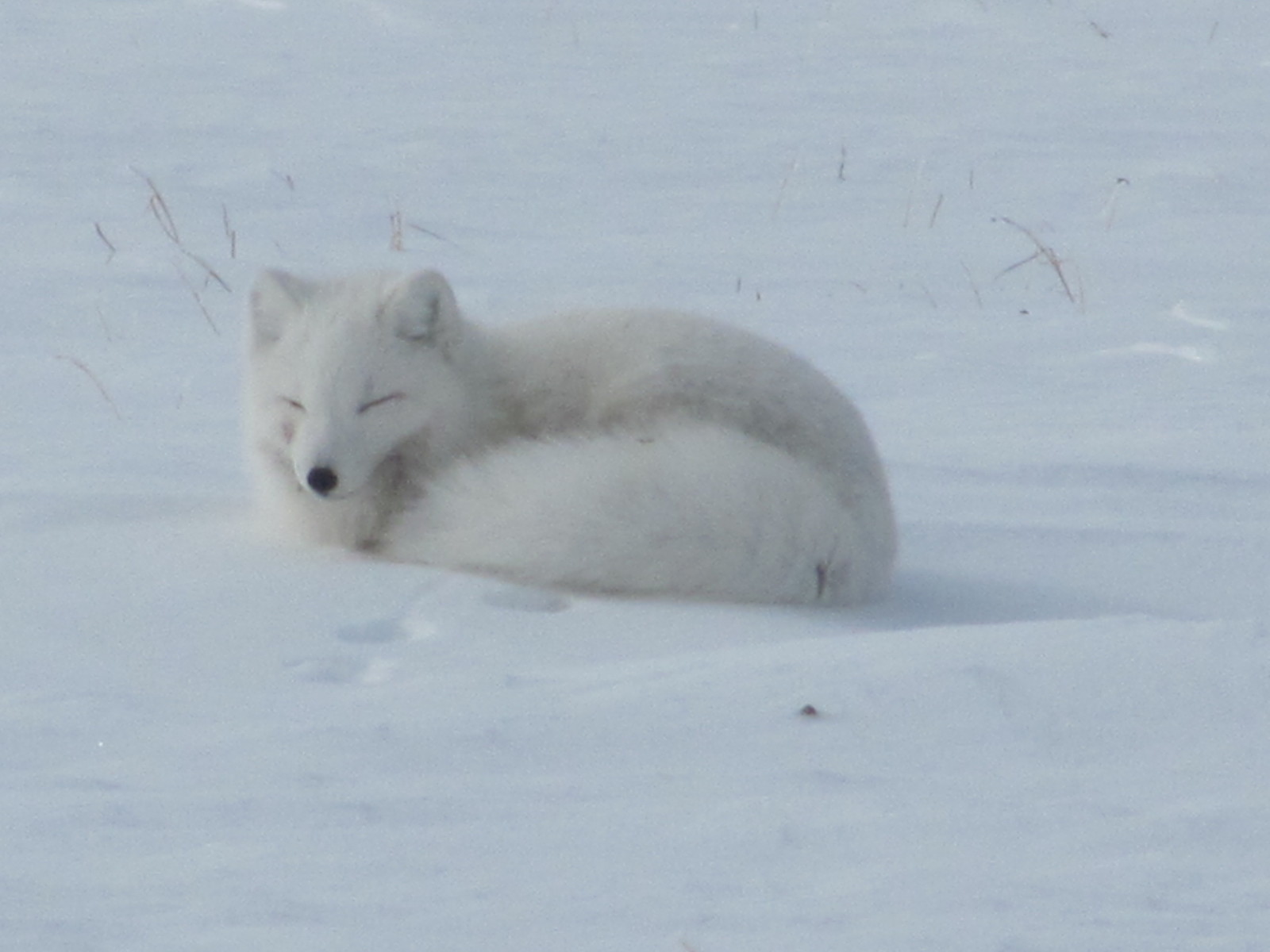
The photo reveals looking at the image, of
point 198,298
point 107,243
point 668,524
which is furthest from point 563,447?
point 107,243

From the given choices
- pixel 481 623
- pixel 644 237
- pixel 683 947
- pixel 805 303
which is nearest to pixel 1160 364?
pixel 805 303

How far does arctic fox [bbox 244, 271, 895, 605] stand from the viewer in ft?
10.7

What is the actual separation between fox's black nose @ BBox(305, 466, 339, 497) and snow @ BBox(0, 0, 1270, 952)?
0.15 m

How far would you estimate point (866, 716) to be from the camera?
7.61 feet

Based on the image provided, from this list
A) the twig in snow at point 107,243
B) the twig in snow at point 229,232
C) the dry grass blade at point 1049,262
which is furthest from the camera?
the twig in snow at point 229,232

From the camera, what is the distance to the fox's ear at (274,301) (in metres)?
3.69

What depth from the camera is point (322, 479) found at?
3.44 meters

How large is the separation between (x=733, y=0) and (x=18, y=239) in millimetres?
5535

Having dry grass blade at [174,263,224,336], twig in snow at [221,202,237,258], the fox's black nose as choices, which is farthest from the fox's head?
twig in snow at [221,202,237,258]

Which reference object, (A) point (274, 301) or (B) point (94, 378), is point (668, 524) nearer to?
(A) point (274, 301)

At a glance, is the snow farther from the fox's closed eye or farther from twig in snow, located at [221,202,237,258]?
the fox's closed eye

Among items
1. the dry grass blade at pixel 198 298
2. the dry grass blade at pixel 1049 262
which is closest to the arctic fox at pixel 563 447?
the dry grass blade at pixel 198 298

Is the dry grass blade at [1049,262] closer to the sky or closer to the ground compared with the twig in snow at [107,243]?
closer to the sky

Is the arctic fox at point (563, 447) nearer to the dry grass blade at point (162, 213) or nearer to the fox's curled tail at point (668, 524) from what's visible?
the fox's curled tail at point (668, 524)
